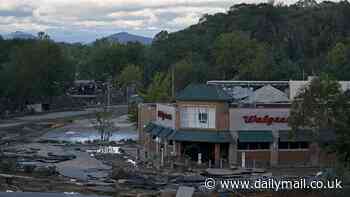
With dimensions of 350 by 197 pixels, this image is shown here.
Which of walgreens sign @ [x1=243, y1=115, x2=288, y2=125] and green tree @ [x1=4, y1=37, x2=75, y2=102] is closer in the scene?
walgreens sign @ [x1=243, y1=115, x2=288, y2=125]

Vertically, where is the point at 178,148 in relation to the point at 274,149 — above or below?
below

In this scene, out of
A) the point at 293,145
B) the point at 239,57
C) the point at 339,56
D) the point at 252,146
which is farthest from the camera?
the point at 239,57

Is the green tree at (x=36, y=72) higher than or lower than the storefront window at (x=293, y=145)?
higher

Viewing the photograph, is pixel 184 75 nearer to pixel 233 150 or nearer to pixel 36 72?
pixel 36 72

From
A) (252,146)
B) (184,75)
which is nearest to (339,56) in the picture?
(184,75)

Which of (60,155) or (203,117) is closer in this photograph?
(203,117)

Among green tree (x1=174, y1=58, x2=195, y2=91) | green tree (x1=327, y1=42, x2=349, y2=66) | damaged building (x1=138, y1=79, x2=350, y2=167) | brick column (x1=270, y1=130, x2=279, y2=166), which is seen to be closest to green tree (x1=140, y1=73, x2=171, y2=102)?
green tree (x1=174, y1=58, x2=195, y2=91)

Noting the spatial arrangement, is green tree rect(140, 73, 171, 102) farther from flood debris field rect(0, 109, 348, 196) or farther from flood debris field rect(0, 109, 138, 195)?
flood debris field rect(0, 109, 348, 196)

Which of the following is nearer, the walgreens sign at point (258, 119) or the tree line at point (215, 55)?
the walgreens sign at point (258, 119)

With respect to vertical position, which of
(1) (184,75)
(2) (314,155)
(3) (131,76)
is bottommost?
(2) (314,155)

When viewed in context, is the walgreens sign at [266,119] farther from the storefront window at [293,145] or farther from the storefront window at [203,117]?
the storefront window at [203,117]

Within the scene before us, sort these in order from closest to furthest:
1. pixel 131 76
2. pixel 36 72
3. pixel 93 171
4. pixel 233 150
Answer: pixel 93 171
pixel 233 150
pixel 36 72
pixel 131 76

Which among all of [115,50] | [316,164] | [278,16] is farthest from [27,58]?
[316,164]

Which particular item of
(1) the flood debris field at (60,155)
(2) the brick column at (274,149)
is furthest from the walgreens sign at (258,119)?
(1) the flood debris field at (60,155)
